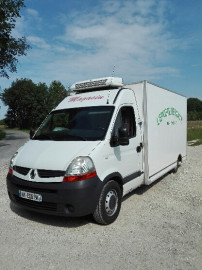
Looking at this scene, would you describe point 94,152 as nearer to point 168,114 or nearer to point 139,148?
point 139,148

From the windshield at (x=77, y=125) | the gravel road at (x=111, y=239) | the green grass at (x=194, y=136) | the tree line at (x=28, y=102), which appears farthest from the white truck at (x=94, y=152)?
the tree line at (x=28, y=102)

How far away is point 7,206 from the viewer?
5.43 meters

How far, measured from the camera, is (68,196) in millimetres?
3855

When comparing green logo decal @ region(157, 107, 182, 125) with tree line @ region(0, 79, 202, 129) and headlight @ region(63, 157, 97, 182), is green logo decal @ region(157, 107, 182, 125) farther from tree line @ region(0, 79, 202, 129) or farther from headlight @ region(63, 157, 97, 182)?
tree line @ region(0, 79, 202, 129)

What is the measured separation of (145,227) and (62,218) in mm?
1521

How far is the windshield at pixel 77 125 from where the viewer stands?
459cm

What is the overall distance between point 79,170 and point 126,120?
176 cm

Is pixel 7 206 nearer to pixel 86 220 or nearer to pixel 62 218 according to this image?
pixel 62 218

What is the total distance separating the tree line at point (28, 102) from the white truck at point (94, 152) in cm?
5393

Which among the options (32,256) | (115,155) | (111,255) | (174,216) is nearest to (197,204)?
(174,216)

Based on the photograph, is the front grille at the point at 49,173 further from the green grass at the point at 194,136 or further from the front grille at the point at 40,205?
the green grass at the point at 194,136

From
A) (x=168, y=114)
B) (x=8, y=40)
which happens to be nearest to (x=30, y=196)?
(x=168, y=114)

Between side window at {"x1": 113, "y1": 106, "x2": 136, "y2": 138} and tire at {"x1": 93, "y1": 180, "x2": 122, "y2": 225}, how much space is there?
3.21 feet

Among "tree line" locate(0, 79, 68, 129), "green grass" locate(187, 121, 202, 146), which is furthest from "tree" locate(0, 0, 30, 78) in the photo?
"tree line" locate(0, 79, 68, 129)
